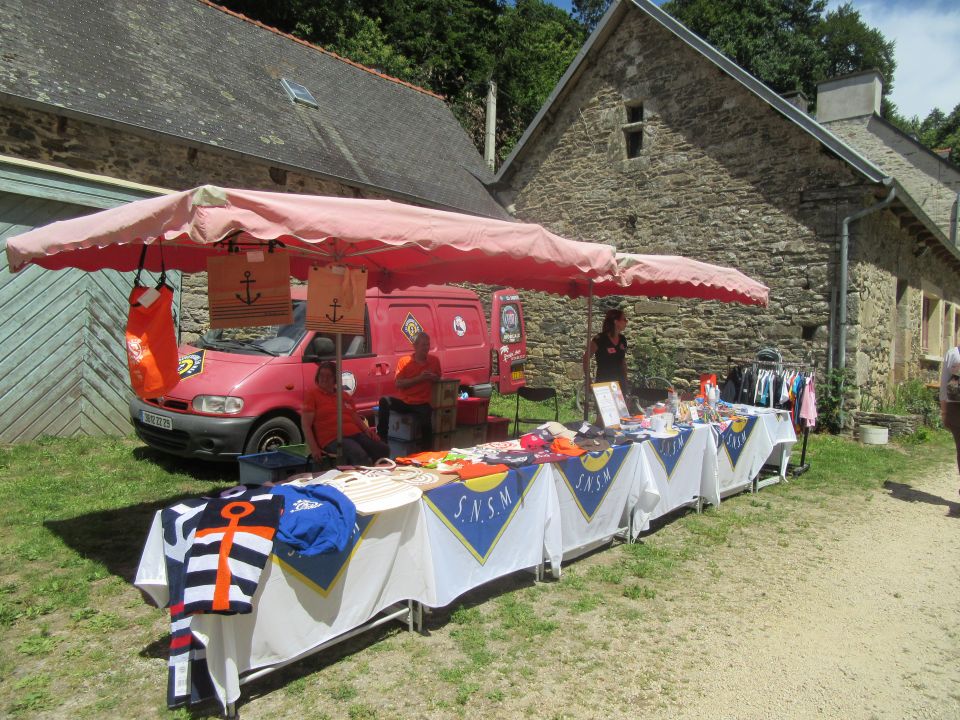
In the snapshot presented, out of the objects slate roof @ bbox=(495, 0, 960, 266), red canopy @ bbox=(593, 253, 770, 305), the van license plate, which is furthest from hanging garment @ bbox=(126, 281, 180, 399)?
slate roof @ bbox=(495, 0, 960, 266)

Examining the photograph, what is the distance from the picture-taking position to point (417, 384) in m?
5.76

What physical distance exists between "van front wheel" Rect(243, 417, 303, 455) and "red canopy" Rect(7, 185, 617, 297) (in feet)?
4.94

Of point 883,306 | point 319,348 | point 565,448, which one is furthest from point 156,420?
point 883,306

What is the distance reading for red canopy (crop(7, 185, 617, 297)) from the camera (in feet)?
10.3

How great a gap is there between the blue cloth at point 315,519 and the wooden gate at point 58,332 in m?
5.88

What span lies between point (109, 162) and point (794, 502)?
347 inches

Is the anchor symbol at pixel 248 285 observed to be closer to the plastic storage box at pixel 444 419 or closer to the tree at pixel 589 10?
the plastic storage box at pixel 444 419

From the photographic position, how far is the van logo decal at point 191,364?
6.16 m

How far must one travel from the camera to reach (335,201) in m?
3.49

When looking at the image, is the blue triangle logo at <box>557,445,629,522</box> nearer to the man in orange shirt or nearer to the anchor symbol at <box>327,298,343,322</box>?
the man in orange shirt

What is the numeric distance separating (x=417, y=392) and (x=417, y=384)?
7cm

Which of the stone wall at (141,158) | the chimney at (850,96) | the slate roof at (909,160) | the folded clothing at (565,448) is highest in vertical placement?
the chimney at (850,96)

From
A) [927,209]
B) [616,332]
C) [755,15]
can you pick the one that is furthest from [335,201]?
[755,15]

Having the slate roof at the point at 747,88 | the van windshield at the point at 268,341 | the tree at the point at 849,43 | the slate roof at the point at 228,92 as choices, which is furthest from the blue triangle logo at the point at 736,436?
the tree at the point at 849,43
